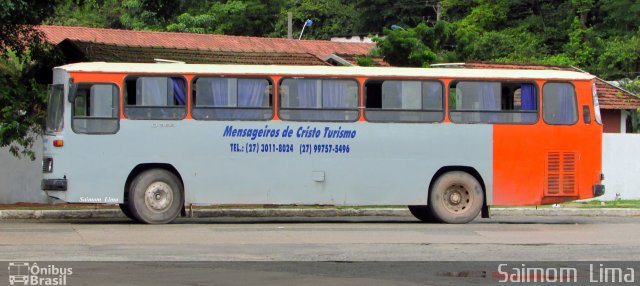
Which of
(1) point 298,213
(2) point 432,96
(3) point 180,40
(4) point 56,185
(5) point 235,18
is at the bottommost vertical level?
(1) point 298,213

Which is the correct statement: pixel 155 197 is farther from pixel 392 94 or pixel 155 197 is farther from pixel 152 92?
pixel 392 94

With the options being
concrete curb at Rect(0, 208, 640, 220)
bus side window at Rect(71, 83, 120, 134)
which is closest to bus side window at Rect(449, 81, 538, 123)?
concrete curb at Rect(0, 208, 640, 220)

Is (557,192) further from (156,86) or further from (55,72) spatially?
(55,72)

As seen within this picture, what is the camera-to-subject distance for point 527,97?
2009cm

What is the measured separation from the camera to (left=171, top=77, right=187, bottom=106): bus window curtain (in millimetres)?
19000

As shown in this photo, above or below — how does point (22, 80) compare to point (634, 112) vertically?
above

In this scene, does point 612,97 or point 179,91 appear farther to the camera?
point 612,97

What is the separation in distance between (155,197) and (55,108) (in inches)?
95.6

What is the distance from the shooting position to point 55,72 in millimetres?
19203

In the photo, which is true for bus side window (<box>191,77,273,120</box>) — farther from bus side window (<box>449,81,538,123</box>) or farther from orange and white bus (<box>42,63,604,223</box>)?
bus side window (<box>449,81,538,123</box>)

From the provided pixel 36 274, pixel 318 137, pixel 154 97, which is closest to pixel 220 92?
pixel 154 97

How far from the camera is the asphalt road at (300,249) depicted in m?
11.5

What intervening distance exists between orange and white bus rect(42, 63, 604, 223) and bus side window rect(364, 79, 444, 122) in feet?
0.06

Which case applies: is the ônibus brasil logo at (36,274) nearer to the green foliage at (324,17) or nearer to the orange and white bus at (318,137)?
the orange and white bus at (318,137)
